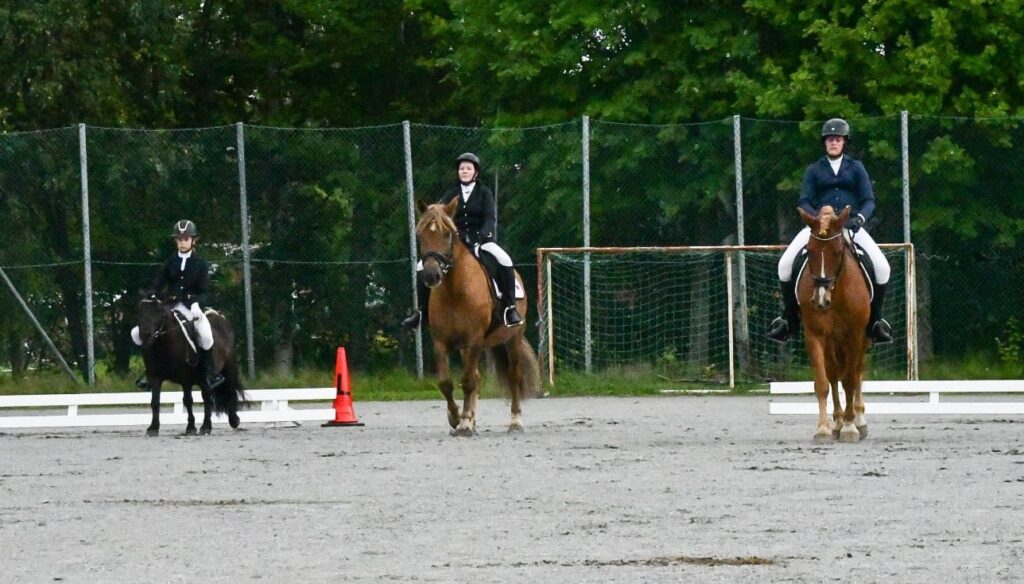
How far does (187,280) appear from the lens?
904 inches

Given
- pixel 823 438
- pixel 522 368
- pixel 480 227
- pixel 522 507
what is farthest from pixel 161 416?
pixel 522 507

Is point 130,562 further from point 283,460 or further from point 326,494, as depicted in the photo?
point 283,460

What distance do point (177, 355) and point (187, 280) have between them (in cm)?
74

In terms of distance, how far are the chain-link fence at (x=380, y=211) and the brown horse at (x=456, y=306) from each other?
9.63 meters

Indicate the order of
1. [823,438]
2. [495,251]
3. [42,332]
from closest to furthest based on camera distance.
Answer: [823,438]
[495,251]
[42,332]

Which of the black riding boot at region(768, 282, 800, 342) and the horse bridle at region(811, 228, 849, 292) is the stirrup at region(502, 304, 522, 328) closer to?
the black riding boot at region(768, 282, 800, 342)

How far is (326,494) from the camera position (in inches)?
581

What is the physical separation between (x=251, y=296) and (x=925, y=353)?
911 centimetres

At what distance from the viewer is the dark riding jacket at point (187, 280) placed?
22.9 metres

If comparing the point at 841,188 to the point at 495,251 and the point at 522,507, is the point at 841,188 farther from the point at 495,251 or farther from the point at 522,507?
the point at 522,507

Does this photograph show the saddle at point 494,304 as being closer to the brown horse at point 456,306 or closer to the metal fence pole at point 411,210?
the brown horse at point 456,306

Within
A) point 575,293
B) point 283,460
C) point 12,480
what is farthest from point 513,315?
point 575,293

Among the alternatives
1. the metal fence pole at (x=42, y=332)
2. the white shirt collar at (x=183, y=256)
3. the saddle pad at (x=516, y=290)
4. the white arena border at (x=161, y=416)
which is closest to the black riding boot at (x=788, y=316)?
the saddle pad at (x=516, y=290)

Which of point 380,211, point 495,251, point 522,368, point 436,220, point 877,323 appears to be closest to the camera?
point 877,323
